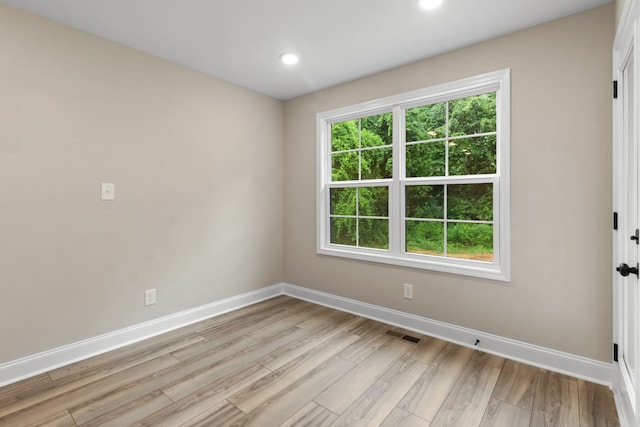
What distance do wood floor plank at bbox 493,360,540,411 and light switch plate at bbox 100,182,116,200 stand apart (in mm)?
3095

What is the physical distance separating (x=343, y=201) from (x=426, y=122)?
47.7 inches

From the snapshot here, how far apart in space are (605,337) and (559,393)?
0.51 meters

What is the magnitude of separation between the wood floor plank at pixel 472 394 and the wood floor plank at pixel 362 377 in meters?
0.47

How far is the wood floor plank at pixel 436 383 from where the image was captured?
1851 mm

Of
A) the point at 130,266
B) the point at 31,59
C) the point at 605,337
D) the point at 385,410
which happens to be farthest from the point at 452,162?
the point at 31,59

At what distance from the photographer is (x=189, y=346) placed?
2.62 metres

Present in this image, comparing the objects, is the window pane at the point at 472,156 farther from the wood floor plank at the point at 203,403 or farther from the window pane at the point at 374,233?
the wood floor plank at the point at 203,403

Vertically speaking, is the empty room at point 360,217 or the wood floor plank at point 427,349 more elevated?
the empty room at point 360,217

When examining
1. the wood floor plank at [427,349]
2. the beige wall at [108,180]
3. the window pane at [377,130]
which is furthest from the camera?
the window pane at [377,130]

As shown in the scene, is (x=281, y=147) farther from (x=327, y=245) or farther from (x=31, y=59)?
(x=31, y=59)

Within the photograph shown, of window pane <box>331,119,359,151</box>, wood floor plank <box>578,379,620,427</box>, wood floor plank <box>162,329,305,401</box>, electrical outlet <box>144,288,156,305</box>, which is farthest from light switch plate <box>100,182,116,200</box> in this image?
wood floor plank <box>578,379,620,427</box>

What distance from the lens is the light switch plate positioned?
8.17 feet

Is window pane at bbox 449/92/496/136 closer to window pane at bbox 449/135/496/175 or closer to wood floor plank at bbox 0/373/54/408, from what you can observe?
window pane at bbox 449/135/496/175

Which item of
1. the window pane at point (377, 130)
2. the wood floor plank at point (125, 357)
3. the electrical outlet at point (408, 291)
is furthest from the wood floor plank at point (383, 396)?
the window pane at point (377, 130)
